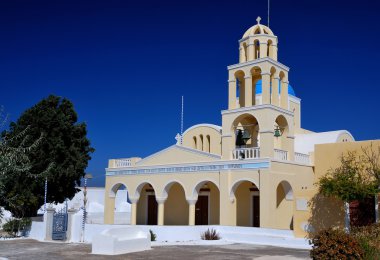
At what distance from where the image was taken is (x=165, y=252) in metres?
15.5

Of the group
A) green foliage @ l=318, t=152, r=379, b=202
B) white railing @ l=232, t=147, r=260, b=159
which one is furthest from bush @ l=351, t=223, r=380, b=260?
white railing @ l=232, t=147, r=260, b=159

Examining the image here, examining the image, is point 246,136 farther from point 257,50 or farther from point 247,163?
point 257,50

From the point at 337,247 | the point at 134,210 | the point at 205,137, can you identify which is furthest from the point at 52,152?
the point at 337,247

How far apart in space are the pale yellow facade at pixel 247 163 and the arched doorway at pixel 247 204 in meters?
0.05

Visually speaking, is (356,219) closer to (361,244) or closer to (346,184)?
(346,184)

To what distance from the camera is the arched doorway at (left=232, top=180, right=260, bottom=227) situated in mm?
23391

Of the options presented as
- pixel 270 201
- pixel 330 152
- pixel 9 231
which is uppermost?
pixel 330 152

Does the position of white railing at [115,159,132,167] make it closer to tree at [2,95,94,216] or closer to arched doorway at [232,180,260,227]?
tree at [2,95,94,216]

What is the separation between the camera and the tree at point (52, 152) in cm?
2348

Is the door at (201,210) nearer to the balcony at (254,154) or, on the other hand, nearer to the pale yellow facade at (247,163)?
the pale yellow facade at (247,163)

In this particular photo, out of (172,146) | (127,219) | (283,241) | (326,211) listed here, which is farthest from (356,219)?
(127,219)

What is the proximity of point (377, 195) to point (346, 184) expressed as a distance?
115cm

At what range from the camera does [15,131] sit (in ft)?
78.9

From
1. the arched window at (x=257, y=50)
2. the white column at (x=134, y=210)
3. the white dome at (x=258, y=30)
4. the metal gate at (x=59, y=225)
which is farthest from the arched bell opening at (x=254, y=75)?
the metal gate at (x=59, y=225)
